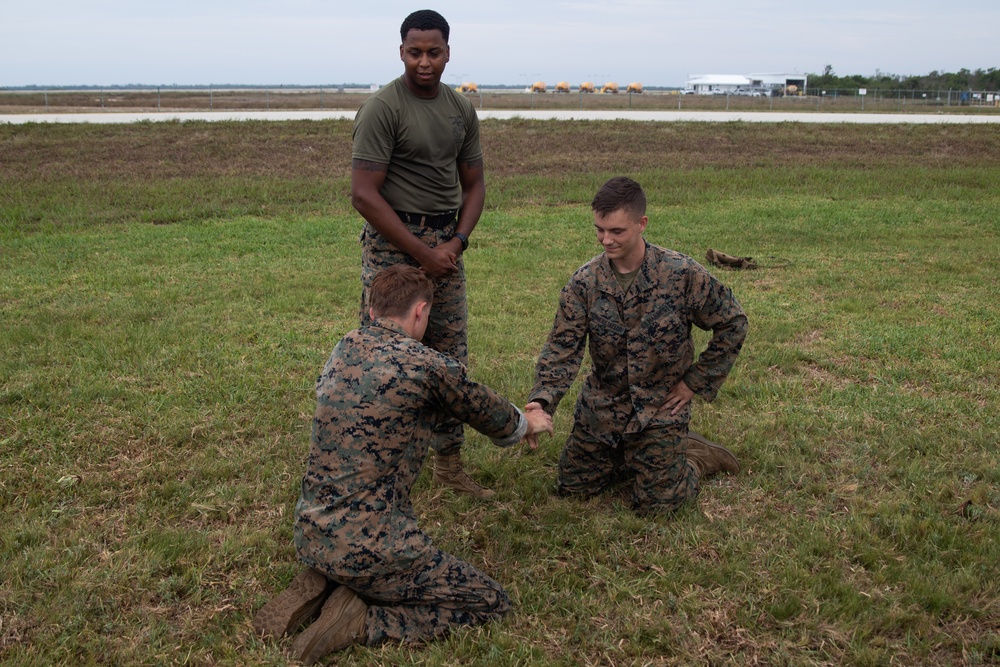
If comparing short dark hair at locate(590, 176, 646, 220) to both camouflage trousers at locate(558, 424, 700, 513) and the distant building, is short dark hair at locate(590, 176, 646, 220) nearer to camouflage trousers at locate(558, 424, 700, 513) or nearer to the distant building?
camouflage trousers at locate(558, 424, 700, 513)

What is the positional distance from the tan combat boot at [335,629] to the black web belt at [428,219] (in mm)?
1842

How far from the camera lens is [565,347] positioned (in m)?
4.22

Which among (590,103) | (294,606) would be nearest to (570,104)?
(590,103)

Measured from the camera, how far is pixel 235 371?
20.1ft

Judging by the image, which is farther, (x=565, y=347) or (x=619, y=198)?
(x=565, y=347)

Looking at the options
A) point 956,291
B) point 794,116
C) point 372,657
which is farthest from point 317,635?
point 794,116

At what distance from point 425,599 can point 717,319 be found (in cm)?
196

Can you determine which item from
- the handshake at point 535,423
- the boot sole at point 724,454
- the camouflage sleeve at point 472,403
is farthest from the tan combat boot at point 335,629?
the boot sole at point 724,454

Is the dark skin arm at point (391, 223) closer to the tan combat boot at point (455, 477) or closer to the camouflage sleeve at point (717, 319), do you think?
the tan combat boot at point (455, 477)

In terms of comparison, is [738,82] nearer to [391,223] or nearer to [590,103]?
[590,103]

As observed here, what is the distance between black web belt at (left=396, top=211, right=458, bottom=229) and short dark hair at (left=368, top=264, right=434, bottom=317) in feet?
2.90

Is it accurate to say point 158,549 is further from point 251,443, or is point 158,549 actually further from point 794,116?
point 794,116

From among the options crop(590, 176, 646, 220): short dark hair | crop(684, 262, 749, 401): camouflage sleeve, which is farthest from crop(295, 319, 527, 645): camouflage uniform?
crop(684, 262, 749, 401): camouflage sleeve

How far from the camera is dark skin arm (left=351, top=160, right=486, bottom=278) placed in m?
A: 4.01
